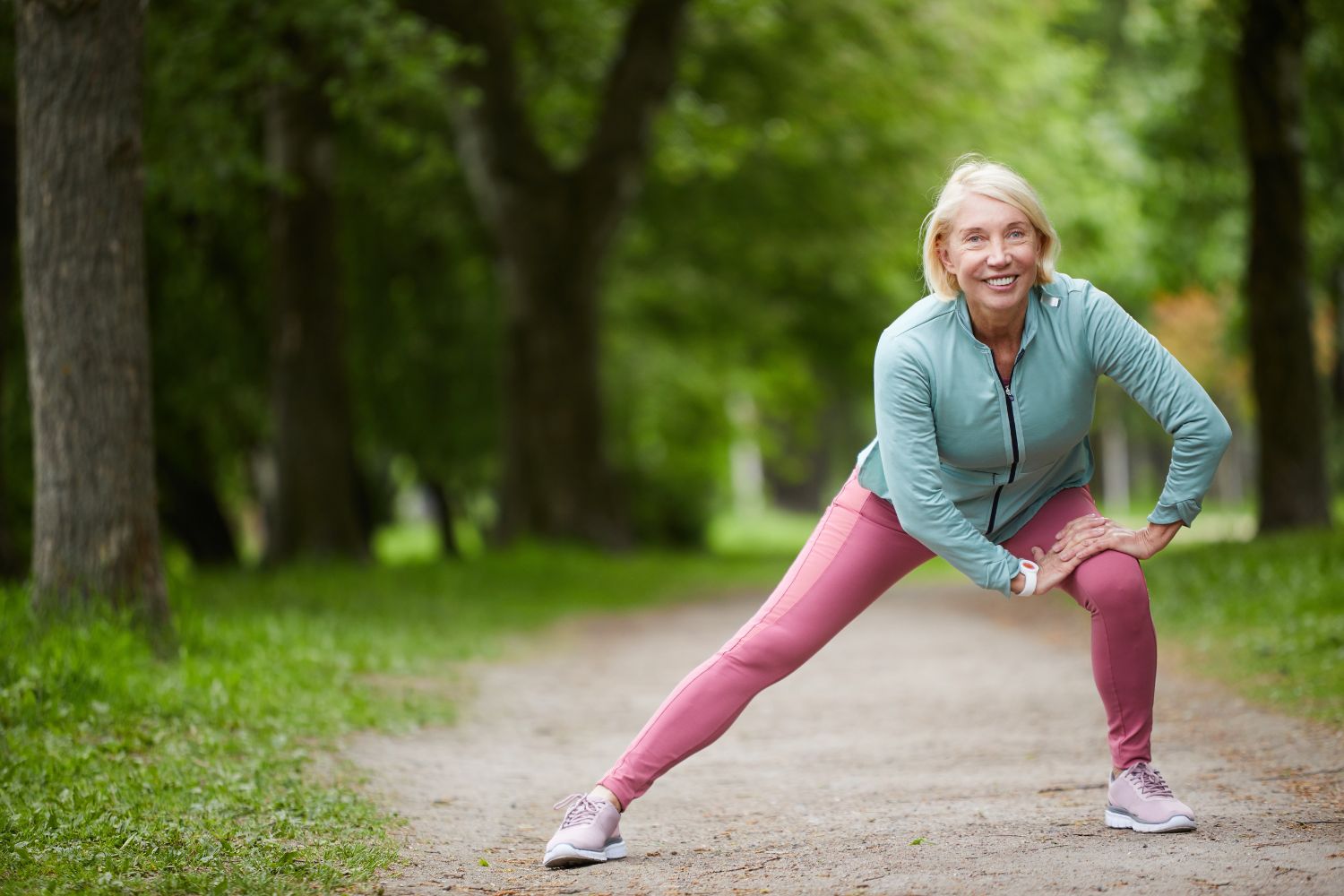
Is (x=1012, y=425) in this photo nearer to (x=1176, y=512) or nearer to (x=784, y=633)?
(x=1176, y=512)

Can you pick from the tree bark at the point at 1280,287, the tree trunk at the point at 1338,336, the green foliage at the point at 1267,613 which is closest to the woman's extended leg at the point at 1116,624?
the green foliage at the point at 1267,613

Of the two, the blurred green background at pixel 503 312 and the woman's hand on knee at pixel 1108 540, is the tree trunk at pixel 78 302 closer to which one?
the blurred green background at pixel 503 312

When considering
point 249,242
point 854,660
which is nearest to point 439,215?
point 249,242

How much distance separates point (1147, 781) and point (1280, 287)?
11171 mm

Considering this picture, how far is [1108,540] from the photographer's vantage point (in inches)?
169

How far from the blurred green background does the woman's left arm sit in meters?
2.37

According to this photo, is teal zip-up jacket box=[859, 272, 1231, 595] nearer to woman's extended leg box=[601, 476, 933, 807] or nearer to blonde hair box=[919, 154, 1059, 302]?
blonde hair box=[919, 154, 1059, 302]

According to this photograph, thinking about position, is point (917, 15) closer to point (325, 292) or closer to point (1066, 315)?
point (325, 292)

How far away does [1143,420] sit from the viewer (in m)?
46.4

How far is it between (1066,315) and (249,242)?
53.4 feet

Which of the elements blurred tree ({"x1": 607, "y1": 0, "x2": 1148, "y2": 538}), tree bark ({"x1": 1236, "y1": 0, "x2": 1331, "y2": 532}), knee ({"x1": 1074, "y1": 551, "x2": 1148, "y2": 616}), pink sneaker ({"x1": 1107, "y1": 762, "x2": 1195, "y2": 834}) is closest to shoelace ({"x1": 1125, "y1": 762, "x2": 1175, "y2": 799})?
pink sneaker ({"x1": 1107, "y1": 762, "x2": 1195, "y2": 834})

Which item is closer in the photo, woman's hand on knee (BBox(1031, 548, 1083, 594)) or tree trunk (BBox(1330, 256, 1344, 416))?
woman's hand on knee (BBox(1031, 548, 1083, 594))

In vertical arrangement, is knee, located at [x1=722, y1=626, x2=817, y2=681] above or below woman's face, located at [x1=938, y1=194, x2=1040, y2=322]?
below

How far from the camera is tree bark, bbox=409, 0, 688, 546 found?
18.4 metres
